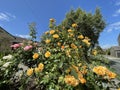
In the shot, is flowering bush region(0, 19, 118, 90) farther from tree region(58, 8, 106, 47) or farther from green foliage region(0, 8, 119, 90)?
tree region(58, 8, 106, 47)

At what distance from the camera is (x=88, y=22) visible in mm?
30938

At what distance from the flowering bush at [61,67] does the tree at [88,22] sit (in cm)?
2585

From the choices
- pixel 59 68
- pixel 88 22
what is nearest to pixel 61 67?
pixel 59 68

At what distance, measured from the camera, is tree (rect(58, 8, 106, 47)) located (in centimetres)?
3073

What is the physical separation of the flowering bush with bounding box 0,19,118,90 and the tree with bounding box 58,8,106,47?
2585cm

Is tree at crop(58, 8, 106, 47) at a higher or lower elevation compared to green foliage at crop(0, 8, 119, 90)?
higher

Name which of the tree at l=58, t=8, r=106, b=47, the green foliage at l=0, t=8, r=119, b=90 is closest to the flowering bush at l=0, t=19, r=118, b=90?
the green foliage at l=0, t=8, r=119, b=90

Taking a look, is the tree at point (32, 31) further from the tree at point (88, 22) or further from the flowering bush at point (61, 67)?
the tree at point (88, 22)

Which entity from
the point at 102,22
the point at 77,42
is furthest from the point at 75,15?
the point at 77,42

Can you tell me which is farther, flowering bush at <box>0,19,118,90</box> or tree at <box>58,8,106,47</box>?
tree at <box>58,8,106,47</box>

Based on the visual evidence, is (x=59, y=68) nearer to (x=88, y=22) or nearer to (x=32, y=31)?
(x=32, y=31)

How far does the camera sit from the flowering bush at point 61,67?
117 inches

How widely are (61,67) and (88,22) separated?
92.3 ft

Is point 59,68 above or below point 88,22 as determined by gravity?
below
